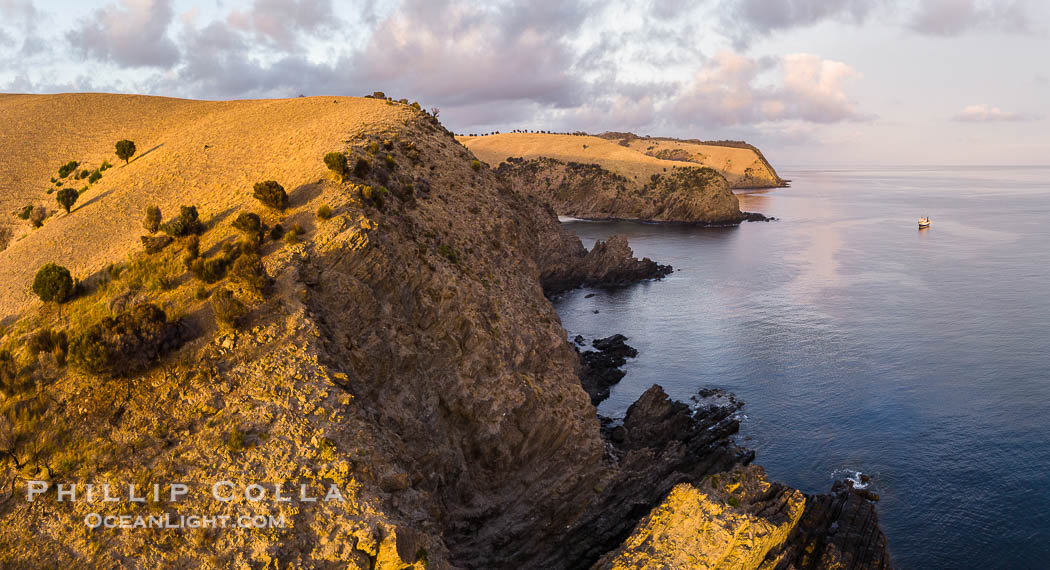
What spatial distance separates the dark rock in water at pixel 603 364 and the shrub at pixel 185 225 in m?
35.6

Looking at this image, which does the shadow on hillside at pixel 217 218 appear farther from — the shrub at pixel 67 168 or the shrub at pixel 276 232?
the shrub at pixel 67 168

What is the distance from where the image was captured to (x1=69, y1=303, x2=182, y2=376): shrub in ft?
74.5

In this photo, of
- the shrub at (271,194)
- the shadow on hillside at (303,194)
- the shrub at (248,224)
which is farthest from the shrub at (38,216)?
the shrub at (248,224)

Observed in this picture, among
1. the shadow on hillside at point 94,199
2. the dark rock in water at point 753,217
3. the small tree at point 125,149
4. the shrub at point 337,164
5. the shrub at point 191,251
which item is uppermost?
the small tree at point 125,149

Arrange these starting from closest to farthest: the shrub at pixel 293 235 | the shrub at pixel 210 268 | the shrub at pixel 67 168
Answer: the shrub at pixel 210 268 → the shrub at pixel 293 235 → the shrub at pixel 67 168

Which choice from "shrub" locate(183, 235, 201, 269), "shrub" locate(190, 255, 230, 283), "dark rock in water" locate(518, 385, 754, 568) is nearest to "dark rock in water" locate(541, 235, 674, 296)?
"dark rock in water" locate(518, 385, 754, 568)

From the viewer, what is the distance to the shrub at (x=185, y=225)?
30.8 metres

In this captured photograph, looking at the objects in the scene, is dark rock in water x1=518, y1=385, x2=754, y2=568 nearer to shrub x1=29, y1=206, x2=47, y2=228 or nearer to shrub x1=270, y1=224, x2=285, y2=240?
shrub x1=270, y1=224, x2=285, y2=240

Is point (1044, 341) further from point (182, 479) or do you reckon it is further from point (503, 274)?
point (182, 479)

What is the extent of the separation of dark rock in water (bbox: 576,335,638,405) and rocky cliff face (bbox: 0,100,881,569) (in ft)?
39.7

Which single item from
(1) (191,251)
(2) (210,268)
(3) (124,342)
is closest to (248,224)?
(1) (191,251)

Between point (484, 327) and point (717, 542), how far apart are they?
17103 mm

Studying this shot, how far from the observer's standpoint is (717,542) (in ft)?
85.1

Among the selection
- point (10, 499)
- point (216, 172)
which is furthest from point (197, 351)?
point (216, 172)
